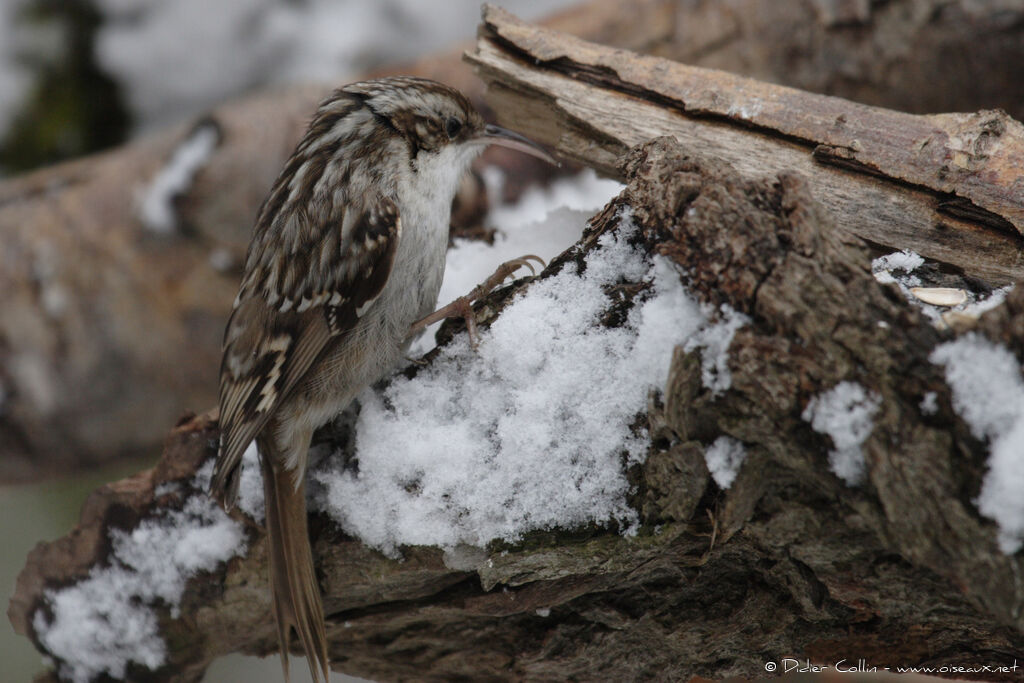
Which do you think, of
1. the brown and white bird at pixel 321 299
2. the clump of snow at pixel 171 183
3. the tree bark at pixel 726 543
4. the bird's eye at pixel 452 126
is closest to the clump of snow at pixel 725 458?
the tree bark at pixel 726 543

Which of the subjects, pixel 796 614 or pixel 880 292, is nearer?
pixel 880 292

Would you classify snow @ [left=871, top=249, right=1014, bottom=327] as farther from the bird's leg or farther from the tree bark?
the bird's leg

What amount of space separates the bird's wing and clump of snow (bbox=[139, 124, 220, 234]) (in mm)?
1301

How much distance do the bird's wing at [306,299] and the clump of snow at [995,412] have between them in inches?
42.3

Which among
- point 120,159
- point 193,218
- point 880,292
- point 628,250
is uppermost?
point 120,159

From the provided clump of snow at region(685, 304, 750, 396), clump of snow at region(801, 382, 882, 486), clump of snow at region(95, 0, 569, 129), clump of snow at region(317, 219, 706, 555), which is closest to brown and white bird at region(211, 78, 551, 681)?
clump of snow at region(317, 219, 706, 555)

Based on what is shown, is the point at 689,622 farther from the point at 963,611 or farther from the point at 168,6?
the point at 168,6

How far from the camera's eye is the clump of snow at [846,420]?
120 centimetres

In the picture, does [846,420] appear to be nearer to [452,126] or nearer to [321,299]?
[321,299]

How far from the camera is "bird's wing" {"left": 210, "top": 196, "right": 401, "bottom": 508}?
1.79 meters

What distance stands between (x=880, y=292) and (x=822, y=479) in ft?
0.92

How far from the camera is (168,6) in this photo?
3695 mm

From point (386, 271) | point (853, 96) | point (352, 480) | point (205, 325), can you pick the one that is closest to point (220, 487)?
point (352, 480)

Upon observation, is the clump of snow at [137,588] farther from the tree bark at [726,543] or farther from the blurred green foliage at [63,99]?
the blurred green foliage at [63,99]
